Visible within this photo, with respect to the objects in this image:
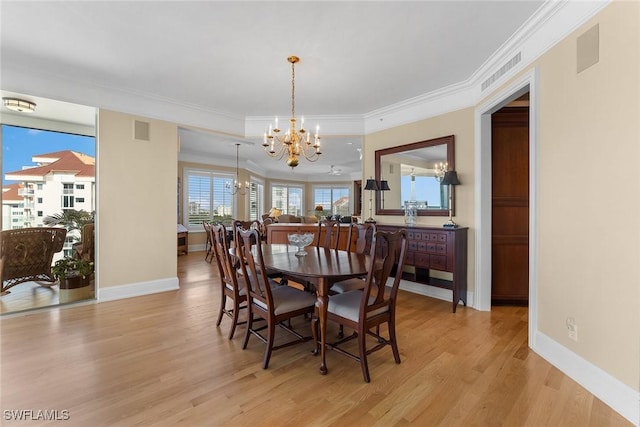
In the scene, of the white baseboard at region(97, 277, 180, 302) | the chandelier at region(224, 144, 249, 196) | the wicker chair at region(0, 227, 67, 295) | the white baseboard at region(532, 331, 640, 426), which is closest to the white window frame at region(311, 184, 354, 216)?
the chandelier at region(224, 144, 249, 196)

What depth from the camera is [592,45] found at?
193cm

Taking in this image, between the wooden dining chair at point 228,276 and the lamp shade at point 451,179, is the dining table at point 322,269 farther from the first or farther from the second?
the lamp shade at point 451,179

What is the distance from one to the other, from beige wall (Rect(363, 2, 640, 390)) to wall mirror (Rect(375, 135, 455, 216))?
1.48m

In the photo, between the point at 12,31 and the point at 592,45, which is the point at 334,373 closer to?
the point at 592,45

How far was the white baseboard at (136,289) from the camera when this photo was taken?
147 inches

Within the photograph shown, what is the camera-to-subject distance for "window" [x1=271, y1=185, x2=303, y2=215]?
11.3m

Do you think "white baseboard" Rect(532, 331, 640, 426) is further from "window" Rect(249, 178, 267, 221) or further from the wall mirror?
"window" Rect(249, 178, 267, 221)

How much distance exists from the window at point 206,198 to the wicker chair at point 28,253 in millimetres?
3872

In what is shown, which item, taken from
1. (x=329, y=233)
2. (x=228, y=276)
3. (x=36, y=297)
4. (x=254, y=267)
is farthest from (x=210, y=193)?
(x=254, y=267)

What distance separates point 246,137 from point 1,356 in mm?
3978

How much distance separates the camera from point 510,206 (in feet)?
11.4

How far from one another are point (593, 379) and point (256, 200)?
9419mm

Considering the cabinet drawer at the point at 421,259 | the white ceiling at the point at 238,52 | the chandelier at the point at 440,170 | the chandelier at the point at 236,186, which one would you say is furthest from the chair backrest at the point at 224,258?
the chandelier at the point at 236,186

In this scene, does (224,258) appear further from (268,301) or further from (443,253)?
(443,253)
